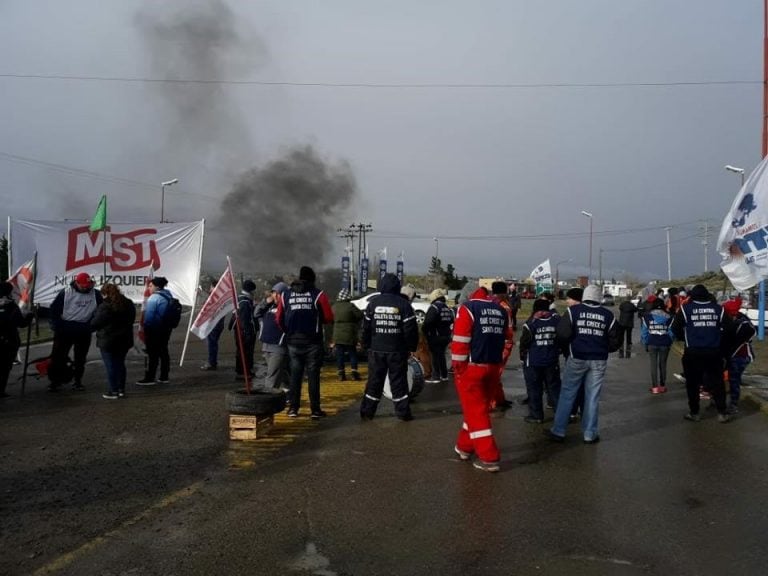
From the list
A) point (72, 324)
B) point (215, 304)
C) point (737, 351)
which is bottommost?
point (737, 351)

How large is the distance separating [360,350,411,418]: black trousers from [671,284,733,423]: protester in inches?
135

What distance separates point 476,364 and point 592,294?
176 centimetres

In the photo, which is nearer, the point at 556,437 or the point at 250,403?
the point at 250,403

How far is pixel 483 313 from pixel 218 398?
4.69 meters

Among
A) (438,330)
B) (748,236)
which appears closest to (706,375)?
(748,236)

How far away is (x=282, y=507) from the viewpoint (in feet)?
16.1

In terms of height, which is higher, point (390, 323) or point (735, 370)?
point (390, 323)

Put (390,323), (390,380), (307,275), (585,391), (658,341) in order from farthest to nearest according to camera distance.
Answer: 1. (658,341)
2. (307,275)
3. (390,380)
4. (390,323)
5. (585,391)

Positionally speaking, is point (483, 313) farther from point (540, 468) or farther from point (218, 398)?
point (218, 398)

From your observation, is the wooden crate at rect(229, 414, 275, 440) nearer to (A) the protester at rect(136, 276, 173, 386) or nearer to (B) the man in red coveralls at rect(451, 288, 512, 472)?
(B) the man in red coveralls at rect(451, 288, 512, 472)

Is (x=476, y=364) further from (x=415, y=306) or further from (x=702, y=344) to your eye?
(x=415, y=306)

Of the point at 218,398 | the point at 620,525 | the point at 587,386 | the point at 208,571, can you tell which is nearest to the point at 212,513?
the point at 208,571

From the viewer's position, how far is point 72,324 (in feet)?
32.8

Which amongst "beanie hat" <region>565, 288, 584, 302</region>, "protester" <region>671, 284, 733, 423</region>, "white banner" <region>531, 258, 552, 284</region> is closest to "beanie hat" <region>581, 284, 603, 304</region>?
"beanie hat" <region>565, 288, 584, 302</region>
